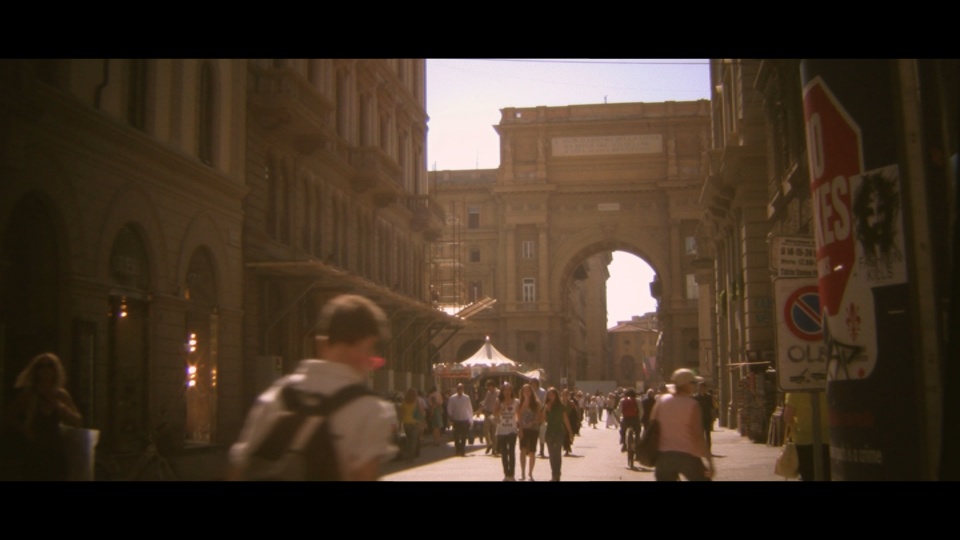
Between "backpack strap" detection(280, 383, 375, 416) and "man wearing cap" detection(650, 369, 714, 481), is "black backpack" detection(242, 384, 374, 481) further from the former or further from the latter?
"man wearing cap" detection(650, 369, 714, 481)

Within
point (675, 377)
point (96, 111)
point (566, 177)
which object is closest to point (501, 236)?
point (566, 177)

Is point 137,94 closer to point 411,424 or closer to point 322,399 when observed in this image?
point 411,424

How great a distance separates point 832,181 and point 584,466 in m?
16.5

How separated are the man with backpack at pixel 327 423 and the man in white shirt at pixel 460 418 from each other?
2264cm

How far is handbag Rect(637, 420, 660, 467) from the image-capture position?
9.80m

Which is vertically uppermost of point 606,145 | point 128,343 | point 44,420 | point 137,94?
point 606,145

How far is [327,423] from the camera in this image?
416cm

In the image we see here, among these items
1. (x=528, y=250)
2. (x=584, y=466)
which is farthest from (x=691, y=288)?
(x=584, y=466)

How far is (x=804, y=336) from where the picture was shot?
880cm

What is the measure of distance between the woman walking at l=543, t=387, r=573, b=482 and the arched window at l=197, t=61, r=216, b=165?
26.7 ft

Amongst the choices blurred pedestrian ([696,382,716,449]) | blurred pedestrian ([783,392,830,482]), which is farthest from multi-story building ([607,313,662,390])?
blurred pedestrian ([783,392,830,482])

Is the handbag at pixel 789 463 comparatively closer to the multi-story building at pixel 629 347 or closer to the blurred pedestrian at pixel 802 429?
the blurred pedestrian at pixel 802 429
